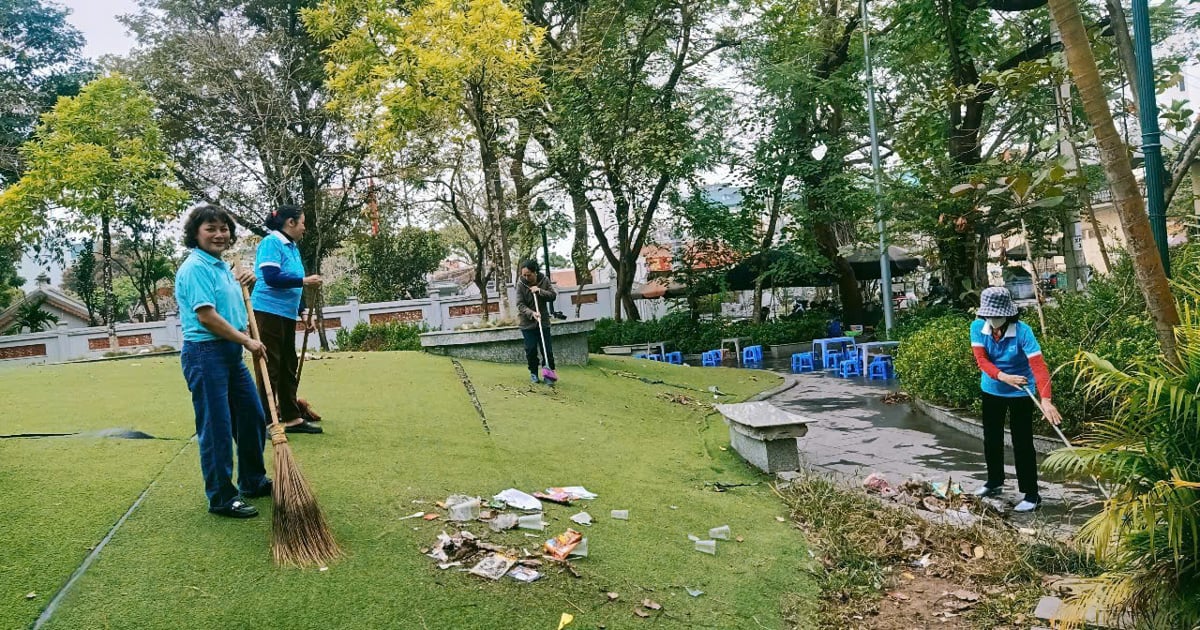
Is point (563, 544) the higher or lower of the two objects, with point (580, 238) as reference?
lower

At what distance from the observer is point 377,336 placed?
67.9 ft

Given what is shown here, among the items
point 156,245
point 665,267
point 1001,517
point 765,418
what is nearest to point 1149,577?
point 1001,517

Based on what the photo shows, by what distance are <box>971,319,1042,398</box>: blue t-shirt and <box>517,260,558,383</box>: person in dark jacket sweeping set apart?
538cm

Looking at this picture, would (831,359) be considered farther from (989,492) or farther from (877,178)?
(989,492)

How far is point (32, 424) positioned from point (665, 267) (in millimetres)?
18223

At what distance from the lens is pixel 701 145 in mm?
17703

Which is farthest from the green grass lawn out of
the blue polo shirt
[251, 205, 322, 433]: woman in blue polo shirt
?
the blue polo shirt

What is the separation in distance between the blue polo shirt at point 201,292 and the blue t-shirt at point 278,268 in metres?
1.13

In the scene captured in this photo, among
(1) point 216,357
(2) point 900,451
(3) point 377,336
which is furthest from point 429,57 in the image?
(3) point 377,336

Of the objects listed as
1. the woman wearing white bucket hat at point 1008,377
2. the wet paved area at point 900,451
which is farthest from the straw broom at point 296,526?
the woman wearing white bucket hat at point 1008,377

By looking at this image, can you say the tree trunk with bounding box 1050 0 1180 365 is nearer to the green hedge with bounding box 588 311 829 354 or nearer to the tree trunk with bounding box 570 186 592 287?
the tree trunk with bounding box 570 186 592 287

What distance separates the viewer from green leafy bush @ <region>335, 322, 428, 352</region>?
20.0 metres

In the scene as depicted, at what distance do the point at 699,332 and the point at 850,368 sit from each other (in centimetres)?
649

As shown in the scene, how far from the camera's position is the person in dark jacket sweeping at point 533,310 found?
9383 mm
